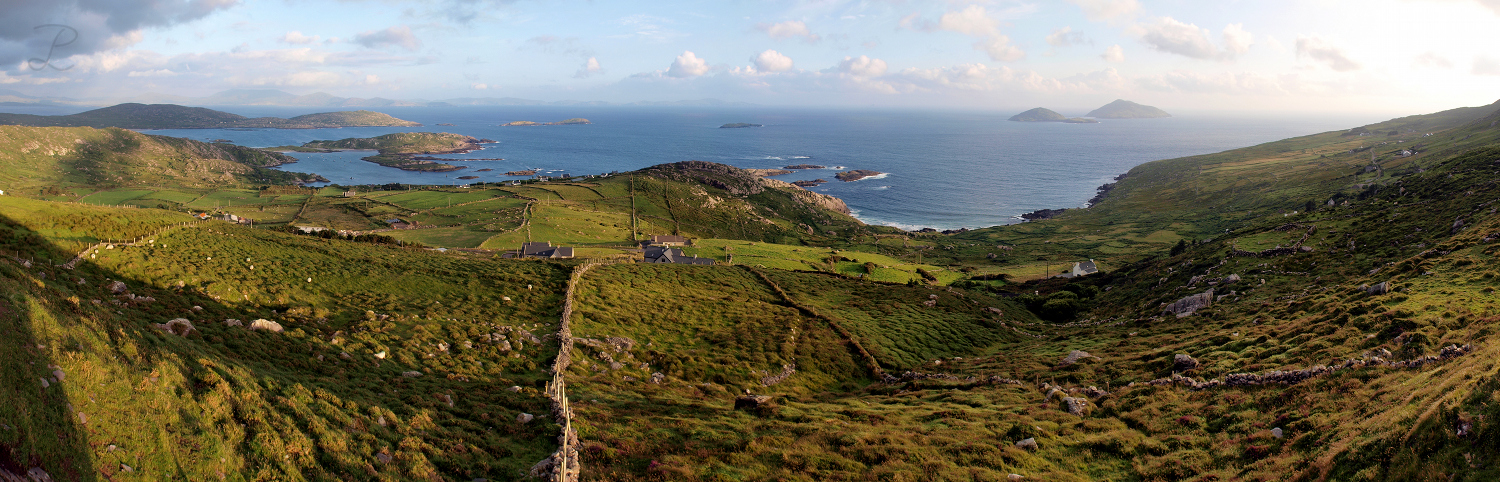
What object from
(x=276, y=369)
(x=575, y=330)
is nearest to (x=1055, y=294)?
(x=575, y=330)

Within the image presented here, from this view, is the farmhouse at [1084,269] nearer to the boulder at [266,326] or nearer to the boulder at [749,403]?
the boulder at [749,403]

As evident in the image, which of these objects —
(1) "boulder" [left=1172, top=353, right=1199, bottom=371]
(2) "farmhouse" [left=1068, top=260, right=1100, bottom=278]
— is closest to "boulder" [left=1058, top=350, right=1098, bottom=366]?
(1) "boulder" [left=1172, top=353, right=1199, bottom=371]

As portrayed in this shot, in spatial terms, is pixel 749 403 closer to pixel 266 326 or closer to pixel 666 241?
pixel 266 326

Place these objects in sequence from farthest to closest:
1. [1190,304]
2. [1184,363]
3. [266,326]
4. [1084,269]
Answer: [1084,269], [1190,304], [1184,363], [266,326]

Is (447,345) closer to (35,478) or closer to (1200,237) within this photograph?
(35,478)

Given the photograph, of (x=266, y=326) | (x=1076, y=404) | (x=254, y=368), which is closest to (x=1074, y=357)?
(x=1076, y=404)
